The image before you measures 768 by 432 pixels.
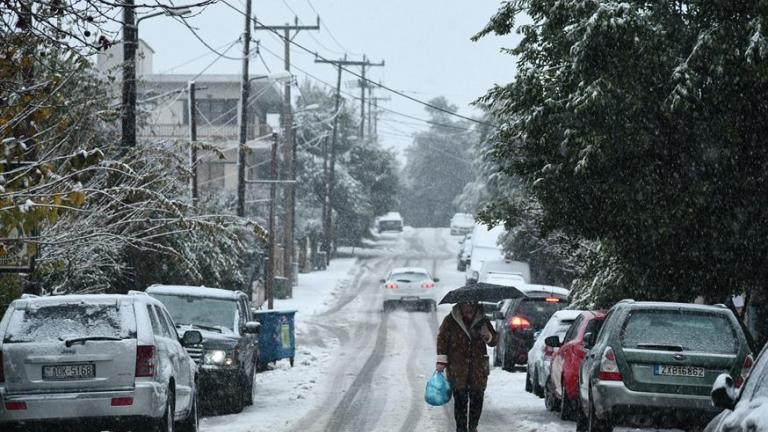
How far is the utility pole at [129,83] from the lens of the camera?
21.1 meters

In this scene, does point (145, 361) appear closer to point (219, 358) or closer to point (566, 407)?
point (219, 358)

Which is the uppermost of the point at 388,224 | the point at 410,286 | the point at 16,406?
the point at 388,224

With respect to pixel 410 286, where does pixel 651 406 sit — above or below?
above

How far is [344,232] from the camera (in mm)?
85812

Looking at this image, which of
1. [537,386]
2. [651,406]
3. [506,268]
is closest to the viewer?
[651,406]

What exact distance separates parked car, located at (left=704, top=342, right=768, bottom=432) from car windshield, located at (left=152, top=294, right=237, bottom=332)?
12.2 metres

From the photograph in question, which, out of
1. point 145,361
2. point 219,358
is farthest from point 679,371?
point 219,358

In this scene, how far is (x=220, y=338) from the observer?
19062 millimetres

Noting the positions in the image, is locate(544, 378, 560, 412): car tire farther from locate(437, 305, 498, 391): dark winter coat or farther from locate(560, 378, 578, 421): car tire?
locate(437, 305, 498, 391): dark winter coat

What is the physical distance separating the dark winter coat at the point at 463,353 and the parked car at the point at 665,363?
1.24 meters

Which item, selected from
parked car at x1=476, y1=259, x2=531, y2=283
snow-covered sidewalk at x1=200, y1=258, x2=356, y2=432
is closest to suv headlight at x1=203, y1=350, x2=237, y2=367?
snow-covered sidewalk at x1=200, y1=258, x2=356, y2=432

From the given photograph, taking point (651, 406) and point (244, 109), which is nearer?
point (651, 406)

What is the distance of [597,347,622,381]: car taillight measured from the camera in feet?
45.7

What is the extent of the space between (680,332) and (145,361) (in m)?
5.61
